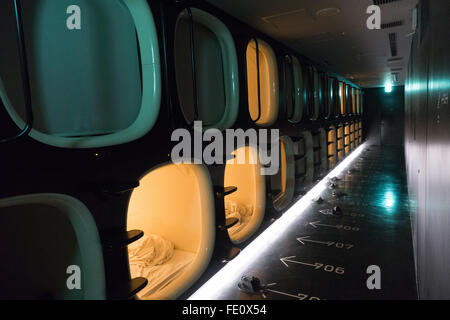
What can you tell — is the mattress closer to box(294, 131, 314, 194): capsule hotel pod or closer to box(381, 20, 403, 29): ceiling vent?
box(294, 131, 314, 194): capsule hotel pod

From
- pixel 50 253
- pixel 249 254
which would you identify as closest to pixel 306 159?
pixel 249 254

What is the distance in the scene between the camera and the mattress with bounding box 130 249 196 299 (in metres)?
2.21

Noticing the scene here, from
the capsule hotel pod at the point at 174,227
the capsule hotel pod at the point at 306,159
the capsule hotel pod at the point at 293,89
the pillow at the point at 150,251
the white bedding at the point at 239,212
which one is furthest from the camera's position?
the capsule hotel pod at the point at 306,159

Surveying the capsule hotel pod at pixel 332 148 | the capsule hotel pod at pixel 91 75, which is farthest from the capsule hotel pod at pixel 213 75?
the capsule hotel pod at pixel 332 148

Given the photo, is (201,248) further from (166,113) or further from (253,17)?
(253,17)

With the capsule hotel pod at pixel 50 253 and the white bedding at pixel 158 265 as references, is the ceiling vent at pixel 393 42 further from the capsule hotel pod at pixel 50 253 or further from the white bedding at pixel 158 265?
the capsule hotel pod at pixel 50 253

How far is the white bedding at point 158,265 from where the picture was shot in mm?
2344

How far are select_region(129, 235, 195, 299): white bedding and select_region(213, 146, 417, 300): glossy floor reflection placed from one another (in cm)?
54

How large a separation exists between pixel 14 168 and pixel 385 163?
10.6 metres

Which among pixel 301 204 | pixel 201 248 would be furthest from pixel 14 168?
pixel 301 204

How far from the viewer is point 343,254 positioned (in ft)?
11.2

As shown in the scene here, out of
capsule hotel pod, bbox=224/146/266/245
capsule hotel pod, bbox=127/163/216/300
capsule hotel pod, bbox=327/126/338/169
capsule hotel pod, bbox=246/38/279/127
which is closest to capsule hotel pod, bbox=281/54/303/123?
capsule hotel pod, bbox=246/38/279/127

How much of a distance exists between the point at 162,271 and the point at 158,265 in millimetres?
163

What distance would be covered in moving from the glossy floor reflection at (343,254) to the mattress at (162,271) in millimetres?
513
